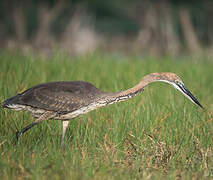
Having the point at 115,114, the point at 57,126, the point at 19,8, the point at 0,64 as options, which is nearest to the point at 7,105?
the point at 57,126

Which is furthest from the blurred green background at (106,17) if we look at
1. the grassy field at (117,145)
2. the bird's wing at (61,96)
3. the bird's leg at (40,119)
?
the bird's leg at (40,119)

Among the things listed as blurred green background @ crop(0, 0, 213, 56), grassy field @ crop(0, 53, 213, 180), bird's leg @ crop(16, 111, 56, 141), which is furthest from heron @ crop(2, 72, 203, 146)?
blurred green background @ crop(0, 0, 213, 56)

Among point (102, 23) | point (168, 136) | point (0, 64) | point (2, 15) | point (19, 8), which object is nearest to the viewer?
point (168, 136)

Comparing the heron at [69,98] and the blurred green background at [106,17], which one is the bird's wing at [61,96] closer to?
the heron at [69,98]

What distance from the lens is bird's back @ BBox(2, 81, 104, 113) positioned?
5.11 m

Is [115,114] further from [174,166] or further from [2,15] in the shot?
[2,15]

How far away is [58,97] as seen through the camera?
5.22m

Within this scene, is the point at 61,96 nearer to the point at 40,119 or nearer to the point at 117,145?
the point at 40,119

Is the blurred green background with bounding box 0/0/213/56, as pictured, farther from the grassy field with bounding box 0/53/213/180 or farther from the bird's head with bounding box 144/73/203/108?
the bird's head with bounding box 144/73/203/108

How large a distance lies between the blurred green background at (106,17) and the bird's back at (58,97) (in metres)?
11.2

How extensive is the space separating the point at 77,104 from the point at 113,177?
1435 millimetres

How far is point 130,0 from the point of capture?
2656cm

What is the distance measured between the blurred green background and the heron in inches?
443

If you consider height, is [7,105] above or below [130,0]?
below
